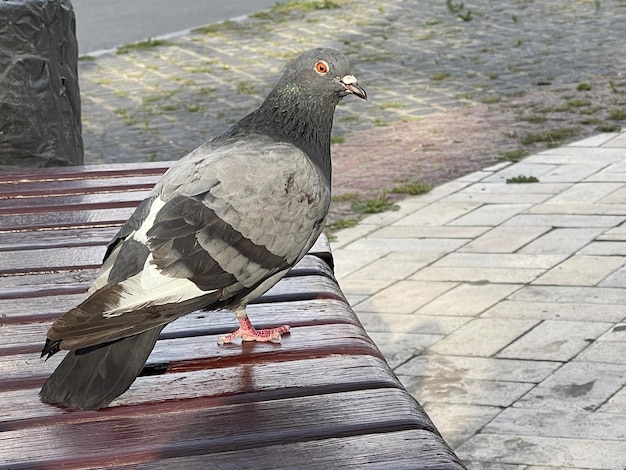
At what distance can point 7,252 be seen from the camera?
3387mm

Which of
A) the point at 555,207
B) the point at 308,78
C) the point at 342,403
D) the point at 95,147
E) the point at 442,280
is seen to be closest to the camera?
the point at 342,403

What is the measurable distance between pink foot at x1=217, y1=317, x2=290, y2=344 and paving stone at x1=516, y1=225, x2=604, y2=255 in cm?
336

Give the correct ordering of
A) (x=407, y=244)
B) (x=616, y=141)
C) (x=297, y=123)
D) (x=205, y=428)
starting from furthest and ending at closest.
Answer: (x=616, y=141) < (x=407, y=244) < (x=297, y=123) < (x=205, y=428)

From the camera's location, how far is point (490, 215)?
653 cm

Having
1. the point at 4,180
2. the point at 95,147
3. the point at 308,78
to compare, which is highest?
the point at 308,78

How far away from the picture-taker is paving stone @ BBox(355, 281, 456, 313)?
5320 millimetres

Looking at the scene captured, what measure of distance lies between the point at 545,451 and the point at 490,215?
2.78m

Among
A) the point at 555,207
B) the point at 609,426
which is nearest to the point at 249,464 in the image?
the point at 609,426

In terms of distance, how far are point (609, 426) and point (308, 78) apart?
175 cm

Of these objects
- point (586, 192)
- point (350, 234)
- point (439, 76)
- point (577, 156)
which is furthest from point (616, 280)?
point (439, 76)

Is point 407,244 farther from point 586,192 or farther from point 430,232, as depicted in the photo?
point 586,192

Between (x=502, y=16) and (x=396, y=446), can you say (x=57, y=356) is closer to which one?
(x=396, y=446)

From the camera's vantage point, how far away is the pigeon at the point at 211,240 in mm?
2359

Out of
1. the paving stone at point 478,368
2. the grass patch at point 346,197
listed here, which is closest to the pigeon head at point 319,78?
the paving stone at point 478,368
